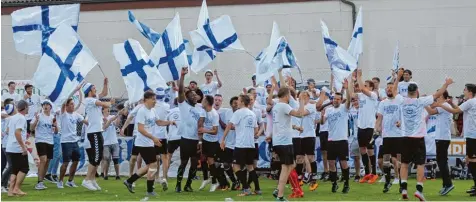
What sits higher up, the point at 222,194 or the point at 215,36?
the point at 215,36

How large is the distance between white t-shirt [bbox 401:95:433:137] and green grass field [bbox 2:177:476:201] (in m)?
1.26

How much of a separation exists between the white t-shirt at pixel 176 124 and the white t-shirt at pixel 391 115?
425cm

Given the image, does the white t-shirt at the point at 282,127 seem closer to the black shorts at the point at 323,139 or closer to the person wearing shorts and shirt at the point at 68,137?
the black shorts at the point at 323,139

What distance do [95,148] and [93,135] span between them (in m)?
0.35

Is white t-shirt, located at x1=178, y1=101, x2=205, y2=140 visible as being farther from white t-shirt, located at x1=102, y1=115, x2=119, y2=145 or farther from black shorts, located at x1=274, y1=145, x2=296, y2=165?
white t-shirt, located at x1=102, y1=115, x2=119, y2=145

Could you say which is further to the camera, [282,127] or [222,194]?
[222,194]

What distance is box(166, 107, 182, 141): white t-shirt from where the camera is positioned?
19.7m

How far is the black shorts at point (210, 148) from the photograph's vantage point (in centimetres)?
1909

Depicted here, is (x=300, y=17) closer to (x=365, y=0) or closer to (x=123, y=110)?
(x=365, y=0)

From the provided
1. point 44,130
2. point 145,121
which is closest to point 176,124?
point 145,121

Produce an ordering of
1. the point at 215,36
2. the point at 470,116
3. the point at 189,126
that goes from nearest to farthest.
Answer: the point at 470,116 → the point at 189,126 → the point at 215,36

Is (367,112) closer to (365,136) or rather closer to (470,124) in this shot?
(365,136)

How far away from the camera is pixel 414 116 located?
1659 cm

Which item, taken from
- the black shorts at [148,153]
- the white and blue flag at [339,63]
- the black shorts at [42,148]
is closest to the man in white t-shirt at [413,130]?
the white and blue flag at [339,63]
